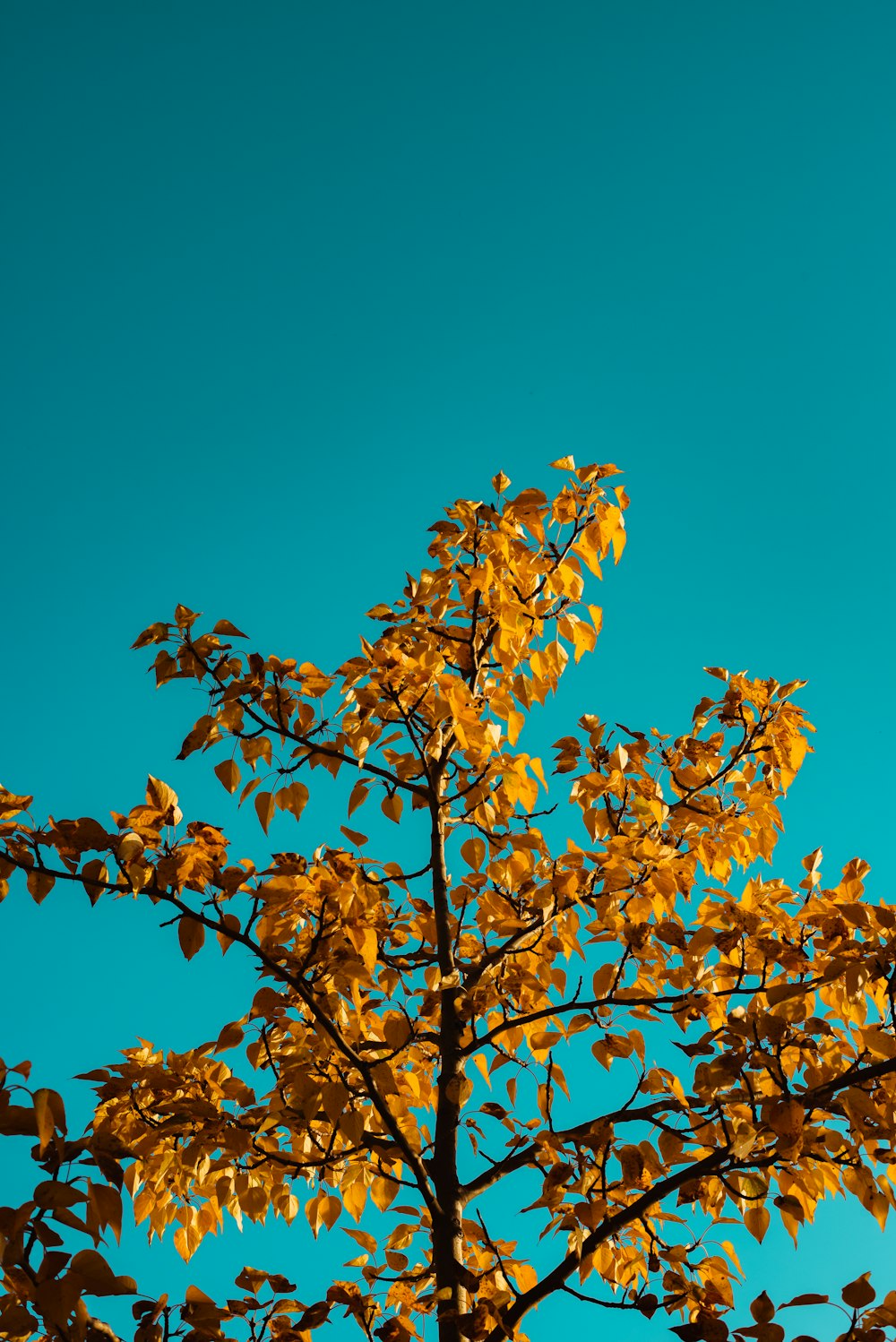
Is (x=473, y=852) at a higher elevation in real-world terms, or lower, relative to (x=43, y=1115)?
higher

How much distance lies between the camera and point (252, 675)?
2.37 metres

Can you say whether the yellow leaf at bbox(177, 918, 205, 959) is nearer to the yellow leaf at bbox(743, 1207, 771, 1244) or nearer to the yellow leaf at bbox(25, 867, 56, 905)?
the yellow leaf at bbox(25, 867, 56, 905)

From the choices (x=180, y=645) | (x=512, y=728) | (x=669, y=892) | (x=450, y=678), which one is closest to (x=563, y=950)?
(x=669, y=892)

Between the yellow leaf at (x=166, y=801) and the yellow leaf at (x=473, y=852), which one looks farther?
the yellow leaf at (x=473, y=852)

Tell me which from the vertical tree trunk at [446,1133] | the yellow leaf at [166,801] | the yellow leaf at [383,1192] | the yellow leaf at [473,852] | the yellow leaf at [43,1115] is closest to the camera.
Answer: the yellow leaf at [43,1115]

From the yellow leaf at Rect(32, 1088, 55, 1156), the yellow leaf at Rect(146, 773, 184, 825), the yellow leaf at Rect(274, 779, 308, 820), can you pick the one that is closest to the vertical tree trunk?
the yellow leaf at Rect(274, 779, 308, 820)

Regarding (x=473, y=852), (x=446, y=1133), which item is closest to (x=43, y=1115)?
(x=473, y=852)

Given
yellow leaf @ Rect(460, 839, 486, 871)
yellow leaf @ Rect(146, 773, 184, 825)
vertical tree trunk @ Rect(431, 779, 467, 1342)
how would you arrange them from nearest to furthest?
1. yellow leaf @ Rect(146, 773, 184, 825)
2. vertical tree trunk @ Rect(431, 779, 467, 1342)
3. yellow leaf @ Rect(460, 839, 486, 871)

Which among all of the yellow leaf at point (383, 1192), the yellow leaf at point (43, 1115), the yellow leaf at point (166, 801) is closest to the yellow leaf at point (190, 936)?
the yellow leaf at point (166, 801)

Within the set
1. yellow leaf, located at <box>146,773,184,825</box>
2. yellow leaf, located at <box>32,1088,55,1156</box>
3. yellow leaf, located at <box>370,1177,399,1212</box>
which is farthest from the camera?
yellow leaf, located at <box>370,1177,399,1212</box>

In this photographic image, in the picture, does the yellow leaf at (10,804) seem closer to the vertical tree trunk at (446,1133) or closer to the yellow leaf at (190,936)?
the yellow leaf at (190,936)

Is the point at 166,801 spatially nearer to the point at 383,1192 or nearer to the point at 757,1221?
the point at 383,1192

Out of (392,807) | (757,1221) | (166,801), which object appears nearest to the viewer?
(166,801)

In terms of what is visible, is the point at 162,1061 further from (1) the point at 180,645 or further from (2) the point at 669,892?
(2) the point at 669,892
